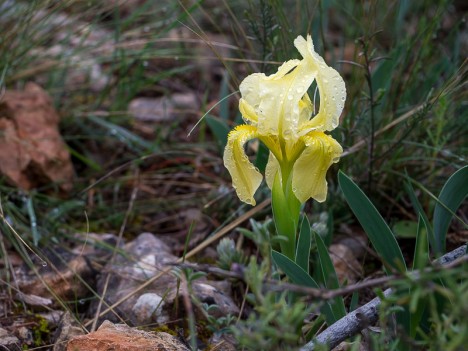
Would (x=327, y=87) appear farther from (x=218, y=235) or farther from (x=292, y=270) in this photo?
(x=218, y=235)

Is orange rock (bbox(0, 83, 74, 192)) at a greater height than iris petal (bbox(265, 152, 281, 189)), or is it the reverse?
iris petal (bbox(265, 152, 281, 189))

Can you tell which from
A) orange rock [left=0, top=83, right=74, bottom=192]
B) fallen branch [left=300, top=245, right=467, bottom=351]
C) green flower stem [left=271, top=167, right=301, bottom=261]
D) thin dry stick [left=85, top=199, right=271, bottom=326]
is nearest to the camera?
fallen branch [left=300, top=245, right=467, bottom=351]

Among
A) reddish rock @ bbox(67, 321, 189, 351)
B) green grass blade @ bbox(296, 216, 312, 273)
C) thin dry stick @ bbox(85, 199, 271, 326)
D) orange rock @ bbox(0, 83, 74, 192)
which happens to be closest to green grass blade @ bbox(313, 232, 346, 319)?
green grass blade @ bbox(296, 216, 312, 273)

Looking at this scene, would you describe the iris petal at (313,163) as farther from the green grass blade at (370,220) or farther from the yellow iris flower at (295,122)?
the green grass blade at (370,220)

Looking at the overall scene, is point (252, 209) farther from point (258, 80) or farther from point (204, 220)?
point (258, 80)

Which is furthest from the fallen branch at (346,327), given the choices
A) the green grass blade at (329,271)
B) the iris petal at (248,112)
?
the iris petal at (248,112)

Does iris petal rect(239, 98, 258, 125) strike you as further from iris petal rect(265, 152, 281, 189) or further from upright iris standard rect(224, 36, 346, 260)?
iris petal rect(265, 152, 281, 189)
